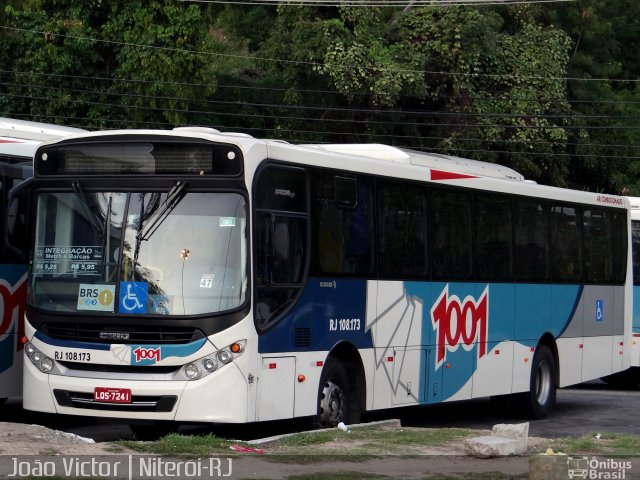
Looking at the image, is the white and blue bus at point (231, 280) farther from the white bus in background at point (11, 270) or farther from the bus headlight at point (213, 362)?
the white bus in background at point (11, 270)

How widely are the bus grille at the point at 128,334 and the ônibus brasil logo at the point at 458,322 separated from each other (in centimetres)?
442

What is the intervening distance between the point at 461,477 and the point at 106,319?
375 cm

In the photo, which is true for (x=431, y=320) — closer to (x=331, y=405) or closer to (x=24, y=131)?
(x=331, y=405)

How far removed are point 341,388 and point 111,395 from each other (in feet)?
8.87

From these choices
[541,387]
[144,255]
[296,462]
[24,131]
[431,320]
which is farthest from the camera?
[541,387]

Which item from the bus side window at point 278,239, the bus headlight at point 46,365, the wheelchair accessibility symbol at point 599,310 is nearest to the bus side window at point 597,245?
the wheelchair accessibility symbol at point 599,310

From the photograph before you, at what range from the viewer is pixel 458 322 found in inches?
616

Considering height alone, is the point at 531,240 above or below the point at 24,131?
below

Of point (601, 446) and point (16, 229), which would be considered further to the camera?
point (16, 229)

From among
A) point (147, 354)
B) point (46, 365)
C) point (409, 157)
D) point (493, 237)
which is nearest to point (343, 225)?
point (409, 157)

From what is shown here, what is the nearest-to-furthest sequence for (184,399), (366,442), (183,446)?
(183,446)
(184,399)
(366,442)

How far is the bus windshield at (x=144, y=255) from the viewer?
11.5 m

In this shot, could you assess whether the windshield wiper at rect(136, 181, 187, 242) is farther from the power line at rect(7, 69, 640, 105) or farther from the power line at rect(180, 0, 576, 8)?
the power line at rect(180, 0, 576, 8)

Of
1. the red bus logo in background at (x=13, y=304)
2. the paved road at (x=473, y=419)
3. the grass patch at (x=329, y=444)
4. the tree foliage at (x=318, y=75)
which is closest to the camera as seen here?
the grass patch at (x=329, y=444)
